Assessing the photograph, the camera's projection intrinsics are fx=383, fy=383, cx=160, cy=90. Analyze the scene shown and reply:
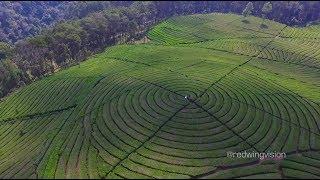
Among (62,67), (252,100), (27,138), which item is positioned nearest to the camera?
(27,138)

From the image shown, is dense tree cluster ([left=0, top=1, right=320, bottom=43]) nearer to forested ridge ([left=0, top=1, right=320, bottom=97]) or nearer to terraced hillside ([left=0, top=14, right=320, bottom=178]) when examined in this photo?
forested ridge ([left=0, top=1, right=320, bottom=97])

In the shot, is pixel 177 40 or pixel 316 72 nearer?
pixel 316 72

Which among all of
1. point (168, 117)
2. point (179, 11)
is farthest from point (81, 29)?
point (168, 117)

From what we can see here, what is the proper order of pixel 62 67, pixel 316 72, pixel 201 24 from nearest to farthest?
1. pixel 316 72
2. pixel 62 67
3. pixel 201 24

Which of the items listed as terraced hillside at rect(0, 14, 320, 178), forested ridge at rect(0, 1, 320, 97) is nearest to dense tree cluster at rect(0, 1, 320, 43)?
forested ridge at rect(0, 1, 320, 97)

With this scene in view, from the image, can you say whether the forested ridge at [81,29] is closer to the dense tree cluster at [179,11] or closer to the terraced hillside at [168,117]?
the dense tree cluster at [179,11]

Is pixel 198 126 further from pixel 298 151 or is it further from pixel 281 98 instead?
pixel 281 98

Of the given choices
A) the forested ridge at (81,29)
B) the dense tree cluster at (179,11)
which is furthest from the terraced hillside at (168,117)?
the dense tree cluster at (179,11)

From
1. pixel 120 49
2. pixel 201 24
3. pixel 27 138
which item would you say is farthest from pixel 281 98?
pixel 201 24
